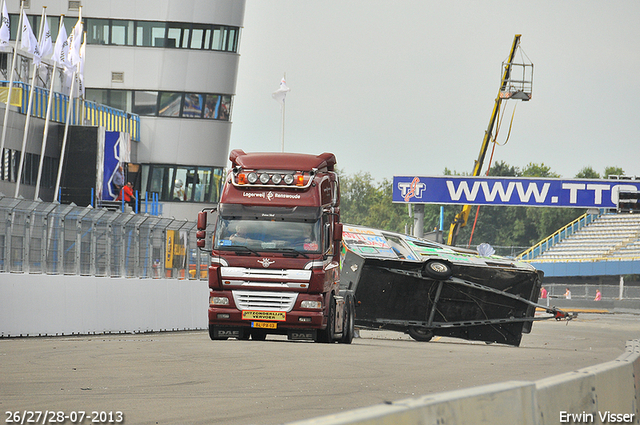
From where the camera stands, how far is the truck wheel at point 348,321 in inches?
787

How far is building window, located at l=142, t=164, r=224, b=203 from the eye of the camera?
51875mm

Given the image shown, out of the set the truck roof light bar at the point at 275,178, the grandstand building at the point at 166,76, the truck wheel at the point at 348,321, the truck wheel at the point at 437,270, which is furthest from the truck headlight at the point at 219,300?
the grandstand building at the point at 166,76

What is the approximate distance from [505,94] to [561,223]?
64.4m

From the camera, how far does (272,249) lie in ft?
58.5

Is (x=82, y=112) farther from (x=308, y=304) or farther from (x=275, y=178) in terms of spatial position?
(x=308, y=304)

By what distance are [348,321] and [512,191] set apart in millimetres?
29974

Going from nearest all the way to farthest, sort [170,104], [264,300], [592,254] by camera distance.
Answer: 1. [264,300]
2. [170,104]
3. [592,254]

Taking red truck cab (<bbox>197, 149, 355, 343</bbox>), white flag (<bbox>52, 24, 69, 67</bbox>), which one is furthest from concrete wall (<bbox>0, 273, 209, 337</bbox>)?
white flag (<bbox>52, 24, 69, 67</bbox>)

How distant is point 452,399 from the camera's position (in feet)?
15.3

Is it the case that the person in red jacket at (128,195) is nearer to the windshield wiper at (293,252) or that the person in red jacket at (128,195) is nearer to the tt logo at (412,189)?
the tt logo at (412,189)

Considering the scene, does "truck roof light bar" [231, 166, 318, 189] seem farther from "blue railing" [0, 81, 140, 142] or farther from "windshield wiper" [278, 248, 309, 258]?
"blue railing" [0, 81, 140, 142]

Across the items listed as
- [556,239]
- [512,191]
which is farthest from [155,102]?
[556,239]

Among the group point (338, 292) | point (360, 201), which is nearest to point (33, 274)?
point (338, 292)

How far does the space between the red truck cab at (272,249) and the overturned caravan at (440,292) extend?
3.69m
